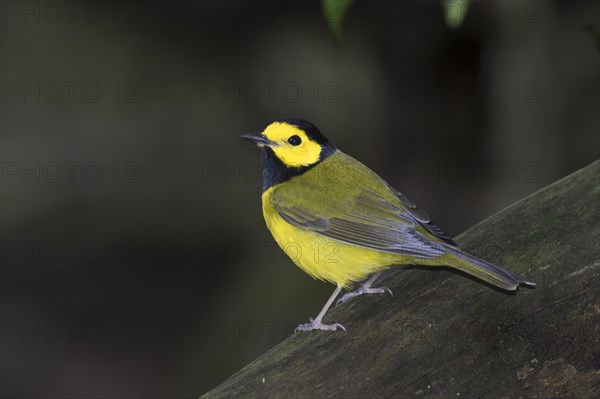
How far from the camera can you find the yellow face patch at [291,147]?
408cm

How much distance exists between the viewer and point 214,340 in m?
5.53

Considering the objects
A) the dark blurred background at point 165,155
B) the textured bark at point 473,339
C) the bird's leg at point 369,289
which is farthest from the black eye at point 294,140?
the dark blurred background at point 165,155

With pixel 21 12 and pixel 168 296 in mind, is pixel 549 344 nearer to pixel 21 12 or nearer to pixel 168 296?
pixel 168 296

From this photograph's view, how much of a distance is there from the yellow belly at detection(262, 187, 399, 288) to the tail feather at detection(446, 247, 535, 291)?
637 mm

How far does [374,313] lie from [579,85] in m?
2.93

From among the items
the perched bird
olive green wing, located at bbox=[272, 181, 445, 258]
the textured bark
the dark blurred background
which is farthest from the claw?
the dark blurred background

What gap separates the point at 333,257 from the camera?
3.81 m

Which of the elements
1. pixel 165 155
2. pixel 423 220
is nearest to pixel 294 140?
pixel 423 220

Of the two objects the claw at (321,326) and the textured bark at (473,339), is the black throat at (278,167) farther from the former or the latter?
the claw at (321,326)

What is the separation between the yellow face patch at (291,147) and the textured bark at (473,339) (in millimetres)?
1085

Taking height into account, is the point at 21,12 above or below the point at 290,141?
above

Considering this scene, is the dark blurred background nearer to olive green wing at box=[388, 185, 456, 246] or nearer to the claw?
olive green wing at box=[388, 185, 456, 246]

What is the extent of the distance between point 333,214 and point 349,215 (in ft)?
0.26

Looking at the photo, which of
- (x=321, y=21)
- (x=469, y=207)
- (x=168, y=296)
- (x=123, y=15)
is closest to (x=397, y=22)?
(x=321, y=21)
